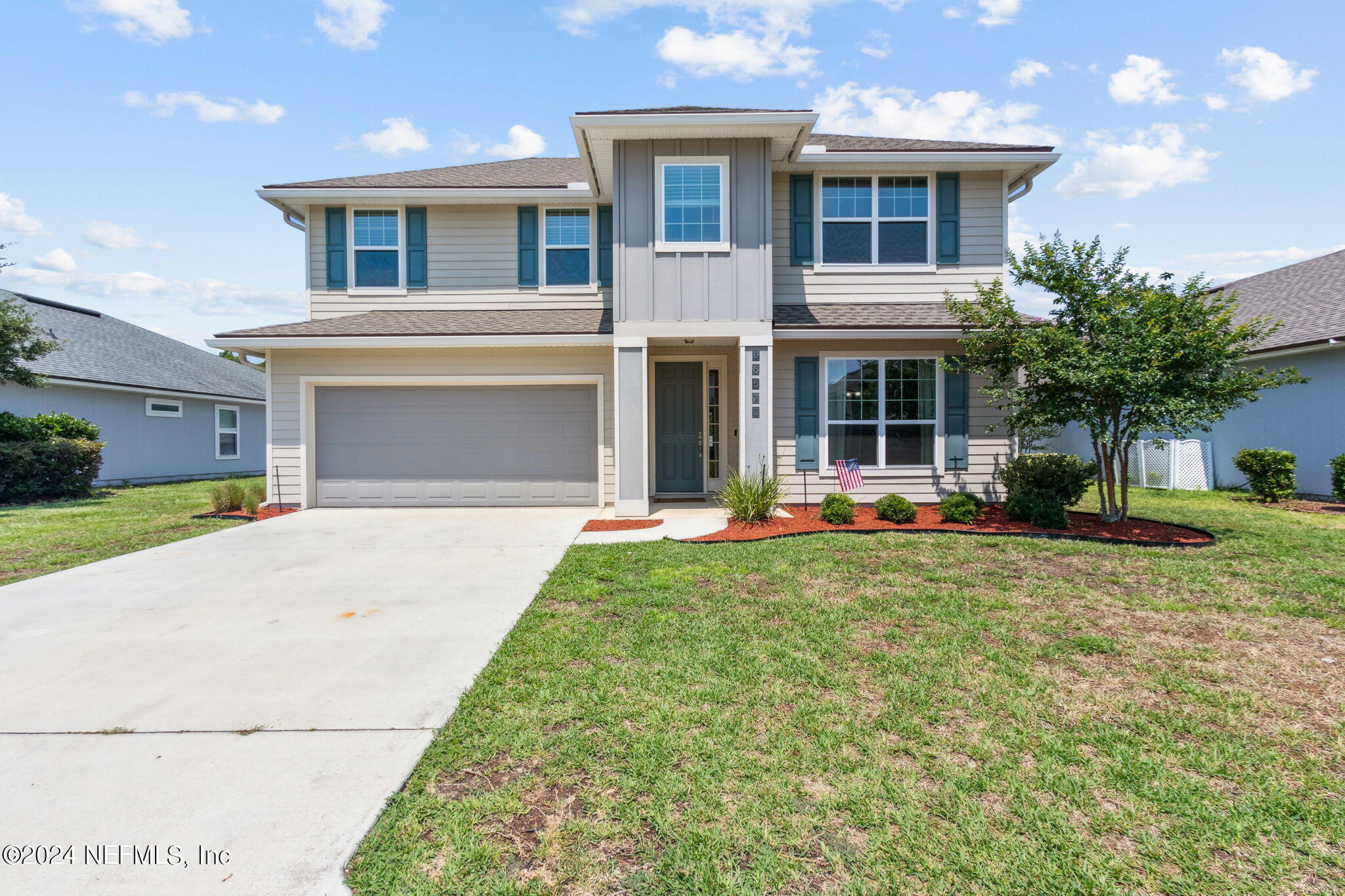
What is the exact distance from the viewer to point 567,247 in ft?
36.4

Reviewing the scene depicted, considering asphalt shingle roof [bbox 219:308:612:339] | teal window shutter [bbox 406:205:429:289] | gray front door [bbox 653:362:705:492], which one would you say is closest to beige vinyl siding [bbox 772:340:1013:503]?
gray front door [bbox 653:362:705:492]

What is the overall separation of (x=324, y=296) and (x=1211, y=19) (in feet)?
48.1

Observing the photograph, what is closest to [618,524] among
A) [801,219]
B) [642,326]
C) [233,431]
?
[642,326]

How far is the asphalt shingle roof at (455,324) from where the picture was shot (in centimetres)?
977

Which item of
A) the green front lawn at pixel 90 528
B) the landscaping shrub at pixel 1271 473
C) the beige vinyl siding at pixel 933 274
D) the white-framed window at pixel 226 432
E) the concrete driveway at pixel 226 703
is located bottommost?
the concrete driveway at pixel 226 703

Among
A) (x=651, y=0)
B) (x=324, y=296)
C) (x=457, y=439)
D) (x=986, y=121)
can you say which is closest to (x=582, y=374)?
(x=457, y=439)

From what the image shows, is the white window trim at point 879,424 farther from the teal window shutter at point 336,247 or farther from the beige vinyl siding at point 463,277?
the teal window shutter at point 336,247

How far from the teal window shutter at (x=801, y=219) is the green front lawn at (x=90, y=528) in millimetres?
9859

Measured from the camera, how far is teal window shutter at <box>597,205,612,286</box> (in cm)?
1098

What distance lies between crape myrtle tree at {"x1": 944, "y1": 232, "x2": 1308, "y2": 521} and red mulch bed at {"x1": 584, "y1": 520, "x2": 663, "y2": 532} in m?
5.04

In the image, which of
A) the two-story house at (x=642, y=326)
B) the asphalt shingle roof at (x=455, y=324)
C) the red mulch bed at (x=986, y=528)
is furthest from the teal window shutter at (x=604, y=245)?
the red mulch bed at (x=986, y=528)

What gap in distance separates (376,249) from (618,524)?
22.9ft

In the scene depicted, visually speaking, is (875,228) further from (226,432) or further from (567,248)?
(226,432)

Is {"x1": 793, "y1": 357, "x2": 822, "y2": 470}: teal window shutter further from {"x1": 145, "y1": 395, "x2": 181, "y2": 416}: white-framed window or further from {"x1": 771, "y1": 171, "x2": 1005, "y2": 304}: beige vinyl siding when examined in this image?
{"x1": 145, "y1": 395, "x2": 181, "y2": 416}: white-framed window
